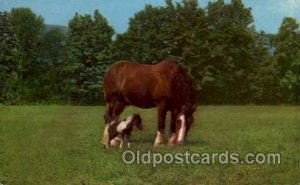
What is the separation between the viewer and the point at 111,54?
118 inches

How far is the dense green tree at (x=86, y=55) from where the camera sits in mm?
2916

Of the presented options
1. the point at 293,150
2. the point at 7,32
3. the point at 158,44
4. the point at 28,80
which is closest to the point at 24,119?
the point at 28,80

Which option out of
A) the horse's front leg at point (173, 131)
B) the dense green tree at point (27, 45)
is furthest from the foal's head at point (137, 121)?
the dense green tree at point (27, 45)

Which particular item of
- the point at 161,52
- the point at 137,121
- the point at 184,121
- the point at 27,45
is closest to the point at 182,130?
the point at 184,121

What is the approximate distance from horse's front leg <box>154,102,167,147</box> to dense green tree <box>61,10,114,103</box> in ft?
0.95

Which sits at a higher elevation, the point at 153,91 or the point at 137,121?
the point at 153,91

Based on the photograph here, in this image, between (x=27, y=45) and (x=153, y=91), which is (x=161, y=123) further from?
(x=27, y=45)

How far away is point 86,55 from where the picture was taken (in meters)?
2.89

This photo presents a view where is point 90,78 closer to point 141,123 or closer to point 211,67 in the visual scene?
point 141,123

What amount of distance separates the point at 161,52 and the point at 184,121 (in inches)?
14.3

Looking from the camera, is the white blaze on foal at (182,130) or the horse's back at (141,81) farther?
the white blaze on foal at (182,130)

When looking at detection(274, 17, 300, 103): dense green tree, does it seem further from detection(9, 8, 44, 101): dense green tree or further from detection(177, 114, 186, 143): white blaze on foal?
detection(9, 8, 44, 101): dense green tree

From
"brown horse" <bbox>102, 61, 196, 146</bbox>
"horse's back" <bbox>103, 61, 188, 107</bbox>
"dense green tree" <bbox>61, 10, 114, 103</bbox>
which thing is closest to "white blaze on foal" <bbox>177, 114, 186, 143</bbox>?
"brown horse" <bbox>102, 61, 196, 146</bbox>

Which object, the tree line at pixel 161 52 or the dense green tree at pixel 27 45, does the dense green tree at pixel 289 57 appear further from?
the dense green tree at pixel 27 45
